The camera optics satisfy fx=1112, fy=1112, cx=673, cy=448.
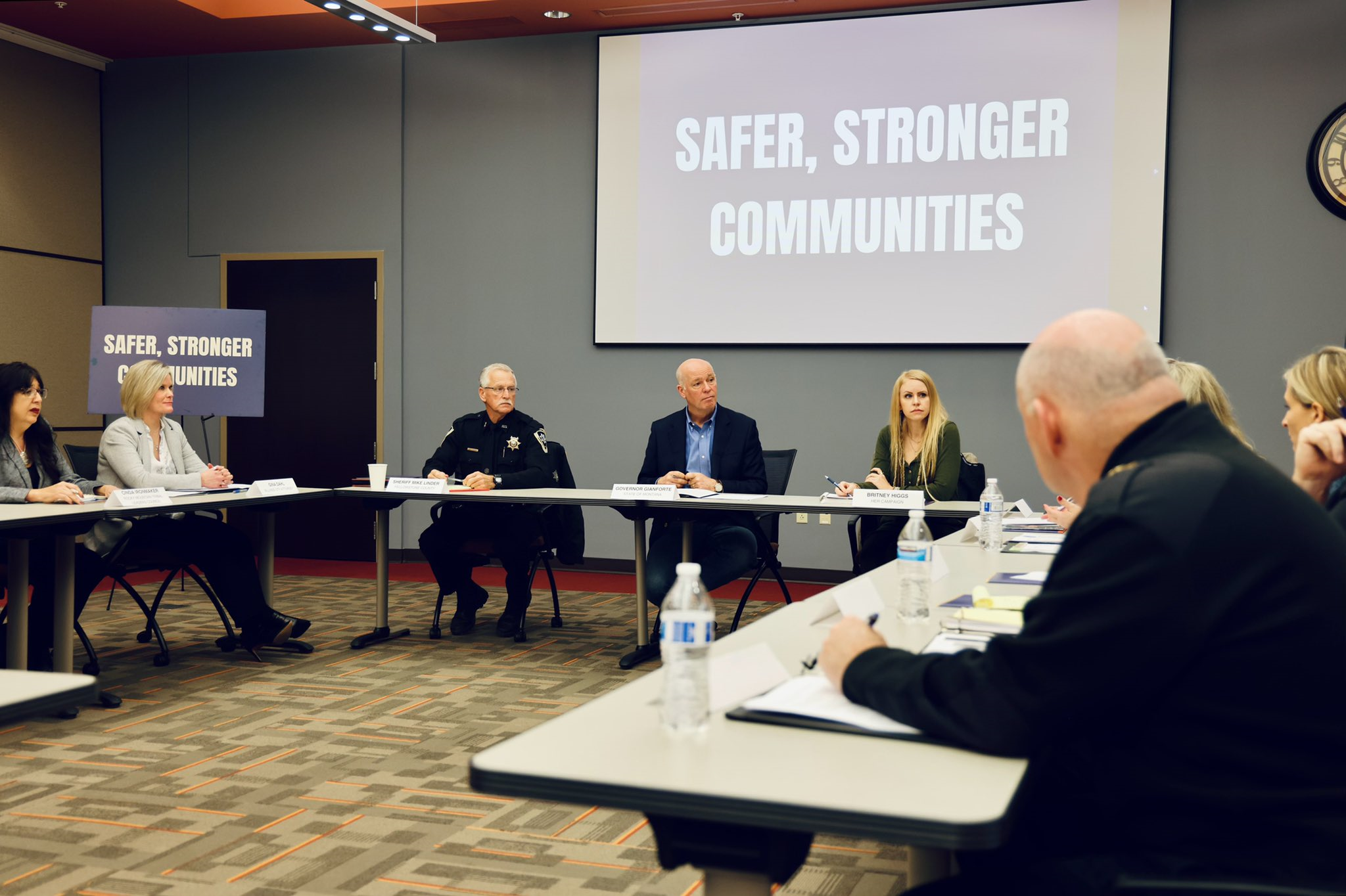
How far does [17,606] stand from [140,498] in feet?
1.79

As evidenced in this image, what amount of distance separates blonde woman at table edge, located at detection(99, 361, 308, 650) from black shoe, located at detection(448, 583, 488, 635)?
0.80 meters

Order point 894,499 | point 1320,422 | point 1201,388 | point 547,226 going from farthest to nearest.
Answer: point 547,226
point 894,499
point 1201,388
point 1320,422

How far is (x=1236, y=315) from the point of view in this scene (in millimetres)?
6297

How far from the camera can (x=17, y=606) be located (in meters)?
3.84

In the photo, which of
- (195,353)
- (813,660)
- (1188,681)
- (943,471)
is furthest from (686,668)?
(195,353)

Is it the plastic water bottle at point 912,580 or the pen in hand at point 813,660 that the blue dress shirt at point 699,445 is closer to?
the plastic water bottle at point 912,580

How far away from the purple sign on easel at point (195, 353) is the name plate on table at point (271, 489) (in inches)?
70.0

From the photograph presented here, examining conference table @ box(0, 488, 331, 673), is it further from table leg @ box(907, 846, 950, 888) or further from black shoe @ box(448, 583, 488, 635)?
table leg @ box(907, 846, 950, 888)

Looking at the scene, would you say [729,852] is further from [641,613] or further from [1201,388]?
[641,613]

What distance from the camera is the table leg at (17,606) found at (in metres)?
3.82

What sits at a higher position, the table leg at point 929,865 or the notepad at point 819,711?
the notepad at point 819,711

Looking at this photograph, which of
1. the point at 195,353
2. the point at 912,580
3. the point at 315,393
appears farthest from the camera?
the point at 315,393

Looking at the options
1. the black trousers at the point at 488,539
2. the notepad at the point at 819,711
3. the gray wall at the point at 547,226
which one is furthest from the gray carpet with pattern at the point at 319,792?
the gray wall at the point at 547,226

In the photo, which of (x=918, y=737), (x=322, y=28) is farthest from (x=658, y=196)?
(x=918, y=737)
